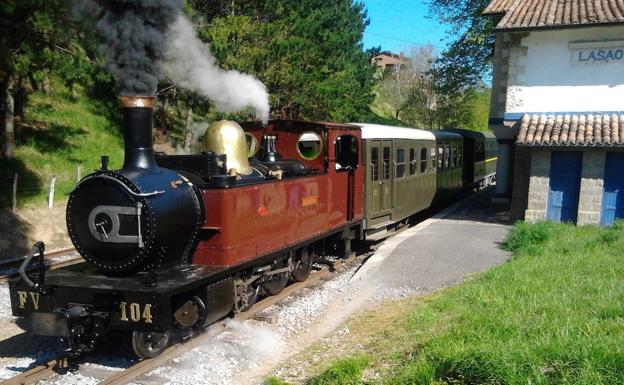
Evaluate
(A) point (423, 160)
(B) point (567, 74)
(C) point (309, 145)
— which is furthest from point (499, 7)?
(C) point (309, 145)

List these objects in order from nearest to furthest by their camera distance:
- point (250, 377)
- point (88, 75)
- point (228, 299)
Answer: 1. point (250, 377)
2. point (228, 299)
3. point (88, 75)

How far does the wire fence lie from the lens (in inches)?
541

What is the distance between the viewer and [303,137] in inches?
369

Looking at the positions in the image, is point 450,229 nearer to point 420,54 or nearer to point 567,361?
point 567,361

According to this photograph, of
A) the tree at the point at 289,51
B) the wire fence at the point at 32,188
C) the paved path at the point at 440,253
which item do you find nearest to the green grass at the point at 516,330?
the paved path at the point at 440,253

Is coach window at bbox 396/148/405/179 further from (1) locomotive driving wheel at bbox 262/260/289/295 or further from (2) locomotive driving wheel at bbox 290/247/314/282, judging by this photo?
(1) locomotive driving wheel at bbox 262/260/289/295

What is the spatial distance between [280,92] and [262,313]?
12.3m

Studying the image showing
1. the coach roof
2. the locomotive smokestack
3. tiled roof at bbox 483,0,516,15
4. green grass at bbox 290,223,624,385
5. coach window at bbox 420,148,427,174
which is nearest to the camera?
green grass at bbox 290,223,624,385

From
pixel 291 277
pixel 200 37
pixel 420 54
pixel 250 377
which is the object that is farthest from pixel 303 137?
pixel 420 54

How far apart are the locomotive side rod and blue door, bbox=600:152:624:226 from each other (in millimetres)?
7272

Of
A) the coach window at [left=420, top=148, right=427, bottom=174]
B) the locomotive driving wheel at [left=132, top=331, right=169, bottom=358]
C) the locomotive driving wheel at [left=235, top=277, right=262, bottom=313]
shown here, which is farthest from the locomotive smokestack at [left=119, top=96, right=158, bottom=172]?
the coach window at [left=420, top=148, right=427, bottom=174]

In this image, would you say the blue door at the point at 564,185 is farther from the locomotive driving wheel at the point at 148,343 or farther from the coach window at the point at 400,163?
the locomotive driving wheel at the point at 148,343

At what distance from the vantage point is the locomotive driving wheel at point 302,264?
891 centimetres

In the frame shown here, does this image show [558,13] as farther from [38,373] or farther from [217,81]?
[38,373]
